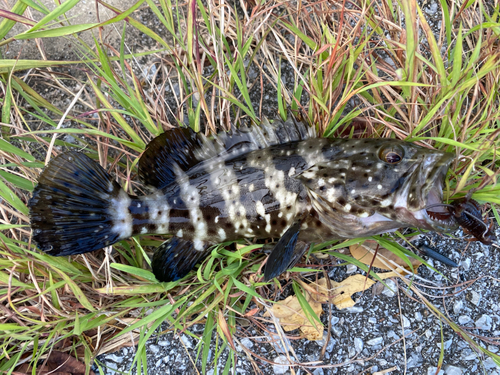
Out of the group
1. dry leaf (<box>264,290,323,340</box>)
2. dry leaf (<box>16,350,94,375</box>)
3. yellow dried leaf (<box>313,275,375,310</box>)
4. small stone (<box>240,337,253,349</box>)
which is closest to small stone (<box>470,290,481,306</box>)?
yellow dried leaf (<box>313,275,375,310</box>)

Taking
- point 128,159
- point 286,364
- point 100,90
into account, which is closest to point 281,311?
point 286,364

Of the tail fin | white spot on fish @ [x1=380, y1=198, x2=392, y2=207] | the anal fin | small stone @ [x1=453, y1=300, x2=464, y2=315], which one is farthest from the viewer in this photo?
small stone @ [x1=453, y1=300, x2=464, y2=315]

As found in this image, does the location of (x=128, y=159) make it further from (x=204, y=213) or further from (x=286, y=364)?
(x=286, y=364)

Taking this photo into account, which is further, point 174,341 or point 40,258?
point 174,341

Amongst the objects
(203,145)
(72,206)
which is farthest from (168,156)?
(72,206)

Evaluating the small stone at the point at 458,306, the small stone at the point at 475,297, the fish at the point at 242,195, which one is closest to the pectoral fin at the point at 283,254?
the fish at the point at 242,195

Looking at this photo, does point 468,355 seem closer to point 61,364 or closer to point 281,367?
point 281,367

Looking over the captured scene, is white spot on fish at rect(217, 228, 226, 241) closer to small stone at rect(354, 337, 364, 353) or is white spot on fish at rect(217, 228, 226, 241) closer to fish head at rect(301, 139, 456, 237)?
fish head at rect(301, 139, 456, 237)
